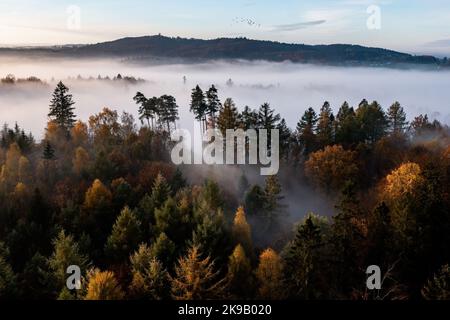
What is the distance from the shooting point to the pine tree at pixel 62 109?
77.3 meters

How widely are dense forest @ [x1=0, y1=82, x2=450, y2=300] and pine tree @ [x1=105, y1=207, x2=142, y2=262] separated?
0.11 metres

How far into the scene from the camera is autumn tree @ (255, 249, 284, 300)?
3803 cm

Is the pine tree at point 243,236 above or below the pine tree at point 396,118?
below

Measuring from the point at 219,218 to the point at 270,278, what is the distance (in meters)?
9.67

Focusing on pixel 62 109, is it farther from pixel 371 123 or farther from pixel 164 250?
pixel 371 123

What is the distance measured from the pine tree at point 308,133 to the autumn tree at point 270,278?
4246 centimetres

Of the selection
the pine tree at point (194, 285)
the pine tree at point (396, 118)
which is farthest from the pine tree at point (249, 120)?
the pine tree at point (194, 285)

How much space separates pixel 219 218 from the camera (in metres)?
46.5

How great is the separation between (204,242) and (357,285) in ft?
47.1

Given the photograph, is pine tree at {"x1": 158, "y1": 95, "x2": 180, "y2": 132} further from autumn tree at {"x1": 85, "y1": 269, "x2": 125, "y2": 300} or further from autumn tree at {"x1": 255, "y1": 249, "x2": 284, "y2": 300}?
autumn tree at {"x1": 85, "y1": 269, "x2": 125, "y2": 300}

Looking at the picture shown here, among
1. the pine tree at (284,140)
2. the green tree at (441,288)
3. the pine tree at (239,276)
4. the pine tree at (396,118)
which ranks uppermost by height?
the pine tree at (396,118)

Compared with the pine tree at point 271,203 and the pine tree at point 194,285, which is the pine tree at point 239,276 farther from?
the pine tree at point 271,203

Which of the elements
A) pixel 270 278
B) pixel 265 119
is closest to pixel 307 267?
pixel 270 278

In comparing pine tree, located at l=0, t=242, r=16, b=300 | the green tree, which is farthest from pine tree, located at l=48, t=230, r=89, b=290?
the green tree
